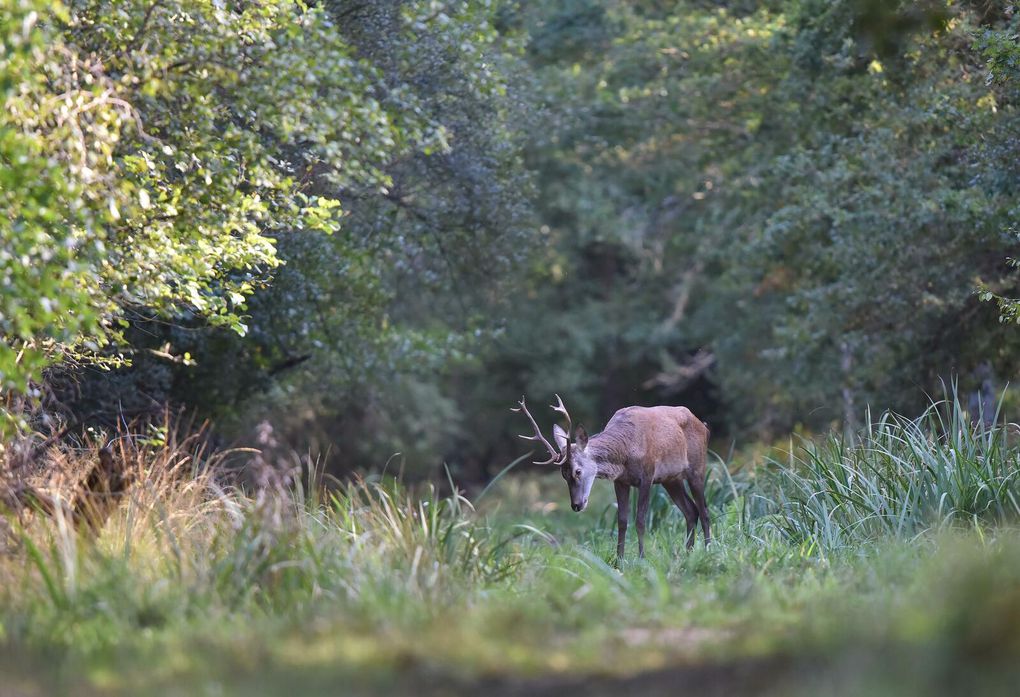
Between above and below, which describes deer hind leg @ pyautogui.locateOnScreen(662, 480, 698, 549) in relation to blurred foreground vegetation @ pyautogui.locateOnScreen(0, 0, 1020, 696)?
below

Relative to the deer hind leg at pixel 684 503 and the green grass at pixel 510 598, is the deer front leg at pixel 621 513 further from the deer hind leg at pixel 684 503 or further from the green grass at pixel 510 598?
the deer hind leg at pixel 684 503

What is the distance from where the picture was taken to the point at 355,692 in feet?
18.9

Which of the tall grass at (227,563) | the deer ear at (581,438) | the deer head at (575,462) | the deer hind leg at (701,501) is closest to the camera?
the tall grass at (227,563)

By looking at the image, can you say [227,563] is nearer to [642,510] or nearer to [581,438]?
[581,438]

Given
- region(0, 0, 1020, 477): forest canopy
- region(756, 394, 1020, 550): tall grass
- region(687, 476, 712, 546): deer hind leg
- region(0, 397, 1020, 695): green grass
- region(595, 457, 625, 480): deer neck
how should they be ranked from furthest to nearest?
region(687, 476, 712, 546): deer hind leg < region(595, 457, 625, 480): deer neck < region(756, 394, 1020, 550): tall grass < region(0, 0, 1020, 477): forest canopy < region(0, 397, 1020, 695): green grass

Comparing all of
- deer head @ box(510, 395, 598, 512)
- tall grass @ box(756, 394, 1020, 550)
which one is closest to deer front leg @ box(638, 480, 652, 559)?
deer head @ box(510, 395, 598, 512)

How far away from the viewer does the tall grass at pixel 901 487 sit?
10.4 m

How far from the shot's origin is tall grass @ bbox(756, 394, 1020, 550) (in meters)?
10.4

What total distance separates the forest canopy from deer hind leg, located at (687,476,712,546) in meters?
3.19

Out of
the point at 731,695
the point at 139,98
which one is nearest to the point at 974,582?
the point at 731,695

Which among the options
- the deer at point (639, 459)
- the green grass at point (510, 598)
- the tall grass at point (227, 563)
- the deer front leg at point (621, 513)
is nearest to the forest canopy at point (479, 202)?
the tall grass at point (227, 563)

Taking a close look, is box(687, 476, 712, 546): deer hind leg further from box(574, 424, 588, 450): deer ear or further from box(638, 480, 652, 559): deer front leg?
box(574, 424, 588, 450): deer ear

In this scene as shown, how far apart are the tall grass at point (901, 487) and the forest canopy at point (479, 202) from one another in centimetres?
167

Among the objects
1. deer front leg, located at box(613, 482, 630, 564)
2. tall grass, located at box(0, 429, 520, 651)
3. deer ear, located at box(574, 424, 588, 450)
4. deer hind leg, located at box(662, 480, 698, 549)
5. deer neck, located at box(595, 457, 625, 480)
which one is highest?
tall grass, located at box(0, 429, 520, 651)
